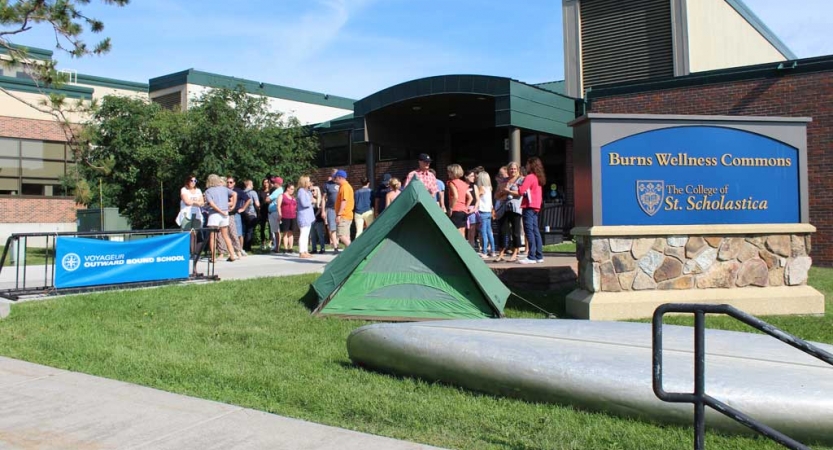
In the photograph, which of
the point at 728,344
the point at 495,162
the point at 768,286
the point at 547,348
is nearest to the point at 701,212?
the point at 768,286

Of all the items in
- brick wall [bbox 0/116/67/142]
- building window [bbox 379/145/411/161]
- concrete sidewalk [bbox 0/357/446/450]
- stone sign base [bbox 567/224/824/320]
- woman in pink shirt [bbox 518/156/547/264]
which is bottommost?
concrete sidewalk [bbox 0/357/446/450]

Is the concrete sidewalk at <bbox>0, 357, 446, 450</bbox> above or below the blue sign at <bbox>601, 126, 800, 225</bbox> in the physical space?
below

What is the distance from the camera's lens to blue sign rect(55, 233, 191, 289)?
27.5 feet

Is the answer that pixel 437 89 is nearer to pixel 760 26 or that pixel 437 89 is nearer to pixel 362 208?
pixel 362 208

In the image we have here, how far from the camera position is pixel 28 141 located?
26.9 meters

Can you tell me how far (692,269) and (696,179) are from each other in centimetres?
102

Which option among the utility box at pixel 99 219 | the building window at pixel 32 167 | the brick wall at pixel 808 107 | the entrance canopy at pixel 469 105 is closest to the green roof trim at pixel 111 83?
the building window at pixel 32 167

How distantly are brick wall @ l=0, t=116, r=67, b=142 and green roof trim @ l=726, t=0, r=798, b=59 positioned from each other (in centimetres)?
2621

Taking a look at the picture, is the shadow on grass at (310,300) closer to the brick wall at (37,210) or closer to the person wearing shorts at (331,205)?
the person wearing shorts at (331,205)

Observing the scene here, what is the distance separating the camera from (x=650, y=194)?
7.08m

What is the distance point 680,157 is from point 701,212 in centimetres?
67

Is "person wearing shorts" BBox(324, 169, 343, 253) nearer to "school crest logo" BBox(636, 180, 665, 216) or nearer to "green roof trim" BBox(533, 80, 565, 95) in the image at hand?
"school crest logo" BBox(636, 180, 665, 216)

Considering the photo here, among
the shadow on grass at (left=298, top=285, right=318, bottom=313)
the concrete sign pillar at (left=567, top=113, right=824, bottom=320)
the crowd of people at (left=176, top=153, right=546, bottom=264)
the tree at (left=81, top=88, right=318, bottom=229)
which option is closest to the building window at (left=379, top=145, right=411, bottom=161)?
the tree at (left=81, top=88, right=318, bottom=229)

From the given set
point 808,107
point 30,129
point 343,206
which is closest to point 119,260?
point 343,206
